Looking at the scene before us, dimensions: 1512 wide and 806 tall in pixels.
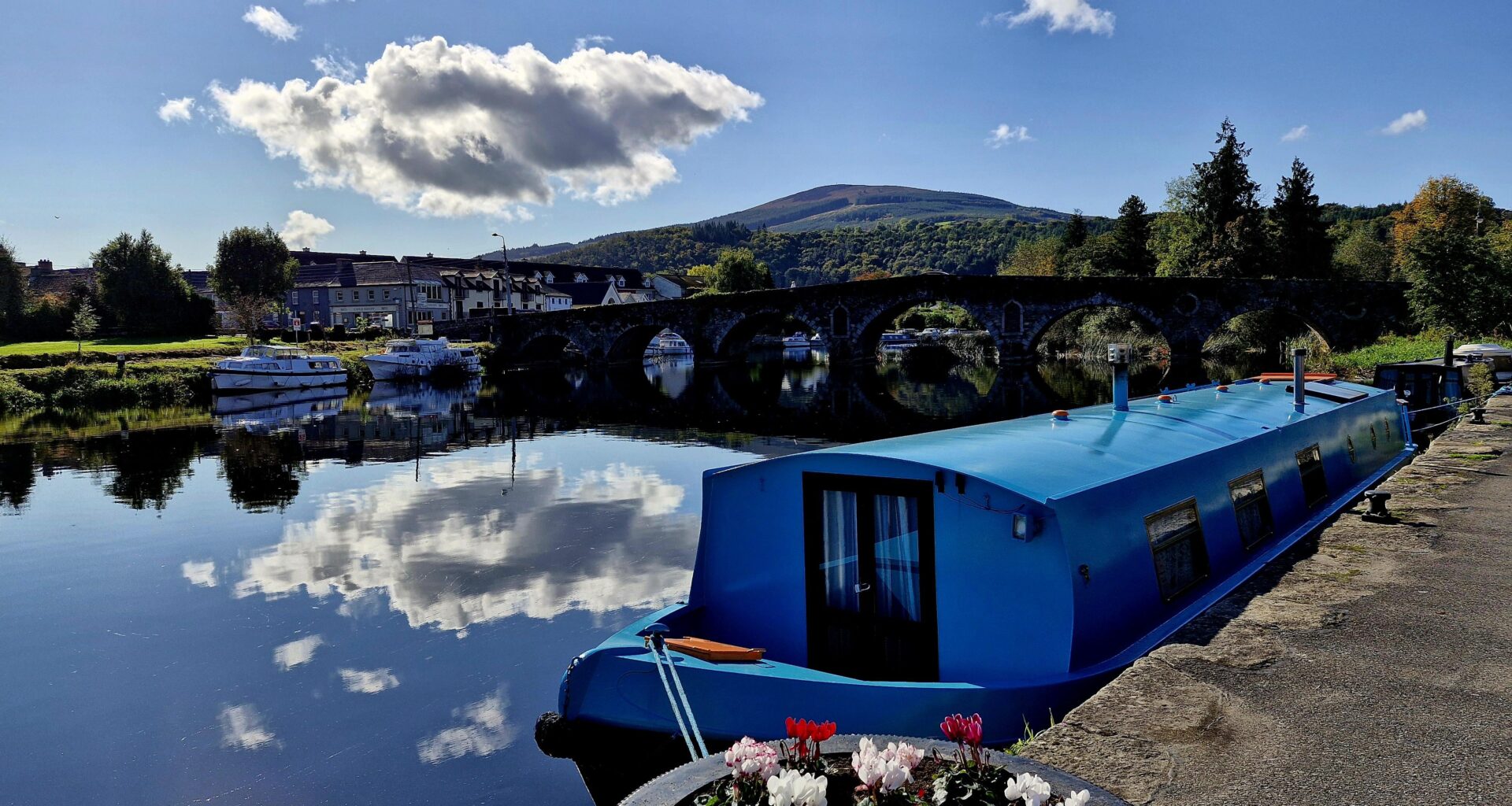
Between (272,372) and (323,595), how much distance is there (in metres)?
37.1

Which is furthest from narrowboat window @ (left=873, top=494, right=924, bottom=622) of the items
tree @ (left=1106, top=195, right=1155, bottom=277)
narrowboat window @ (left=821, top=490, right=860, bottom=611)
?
tree @ (left=1106, top=195, right=1155, bottom=277)

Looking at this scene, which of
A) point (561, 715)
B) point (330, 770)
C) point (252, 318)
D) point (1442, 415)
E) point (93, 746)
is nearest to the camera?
point (561, 715)

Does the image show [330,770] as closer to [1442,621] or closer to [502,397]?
[1442,621]

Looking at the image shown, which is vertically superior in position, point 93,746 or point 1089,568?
point 1089,568

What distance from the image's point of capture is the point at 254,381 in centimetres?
4350

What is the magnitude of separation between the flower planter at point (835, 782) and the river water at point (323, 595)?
3905 millimetres

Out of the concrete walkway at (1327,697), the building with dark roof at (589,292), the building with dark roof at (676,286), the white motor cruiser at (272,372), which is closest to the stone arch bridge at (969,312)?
the white motor cruiser at (272,372)

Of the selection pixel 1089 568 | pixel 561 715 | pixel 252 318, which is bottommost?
pixel 561 715

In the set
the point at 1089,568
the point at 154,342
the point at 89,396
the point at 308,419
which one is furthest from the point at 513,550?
the point at 154,342

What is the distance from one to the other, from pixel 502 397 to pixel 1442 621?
38.3m

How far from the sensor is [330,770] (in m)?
7.07

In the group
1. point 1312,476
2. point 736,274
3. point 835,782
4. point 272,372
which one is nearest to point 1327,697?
point 835,782

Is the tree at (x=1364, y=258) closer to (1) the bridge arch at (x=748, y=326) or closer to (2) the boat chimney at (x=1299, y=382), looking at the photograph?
(1) the bridge arch at (x=748, y=326)

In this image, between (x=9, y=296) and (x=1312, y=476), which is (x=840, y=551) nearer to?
(x=1312, y=476)
